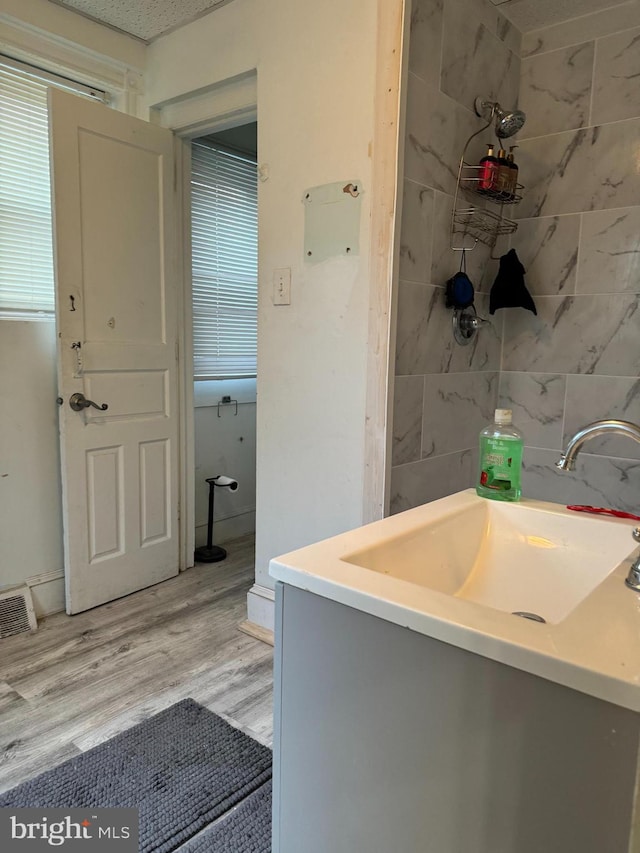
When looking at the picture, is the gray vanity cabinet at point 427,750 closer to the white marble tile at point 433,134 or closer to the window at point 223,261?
the white marble tile at point 433,134

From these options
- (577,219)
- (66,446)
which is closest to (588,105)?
(577,219)

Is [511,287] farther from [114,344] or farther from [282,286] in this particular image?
[114,344]

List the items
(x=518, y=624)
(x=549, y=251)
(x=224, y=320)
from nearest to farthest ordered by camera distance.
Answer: (x=518, y=624) < (x=549, y=251) < (x=224, y=320)

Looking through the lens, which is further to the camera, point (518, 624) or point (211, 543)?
point (211, 543)

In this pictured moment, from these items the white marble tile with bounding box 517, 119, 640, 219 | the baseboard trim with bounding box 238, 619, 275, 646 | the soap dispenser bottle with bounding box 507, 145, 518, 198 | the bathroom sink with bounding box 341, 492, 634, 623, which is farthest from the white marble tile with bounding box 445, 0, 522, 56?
the baseboard trim with bounding box 238, 619, 275, 646

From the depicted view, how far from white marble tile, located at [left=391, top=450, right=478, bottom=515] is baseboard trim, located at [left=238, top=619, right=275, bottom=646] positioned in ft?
2.60

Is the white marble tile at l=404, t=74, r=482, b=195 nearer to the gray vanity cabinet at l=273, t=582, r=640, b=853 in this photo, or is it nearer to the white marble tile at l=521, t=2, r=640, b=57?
the white marble tile at l=521, t=2, r=640, b=57

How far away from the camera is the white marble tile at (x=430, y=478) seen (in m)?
2.00

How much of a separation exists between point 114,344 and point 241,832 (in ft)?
6.19

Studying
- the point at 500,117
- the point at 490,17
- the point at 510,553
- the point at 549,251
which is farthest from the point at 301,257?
the point at 510,553

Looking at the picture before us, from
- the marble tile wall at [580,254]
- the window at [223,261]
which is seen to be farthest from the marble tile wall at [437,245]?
the window at [223,261]

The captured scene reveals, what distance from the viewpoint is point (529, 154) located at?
233 cm

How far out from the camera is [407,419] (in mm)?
1993

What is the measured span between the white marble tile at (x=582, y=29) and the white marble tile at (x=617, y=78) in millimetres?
34
